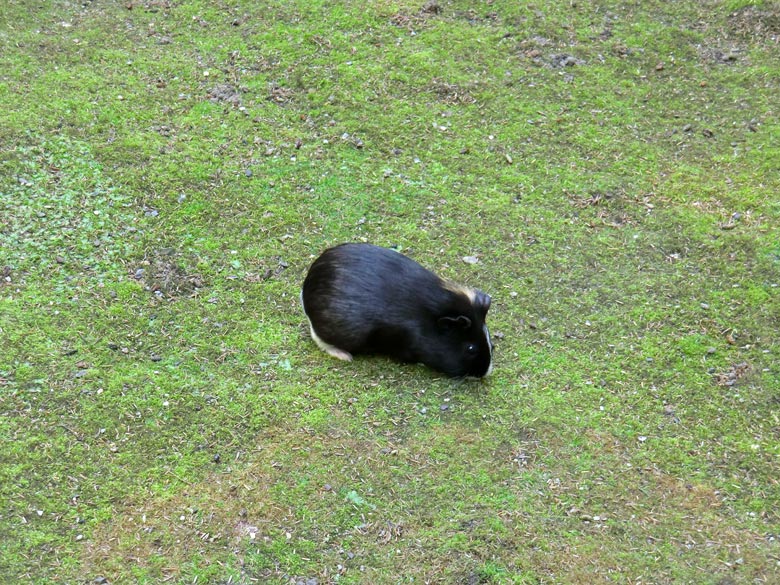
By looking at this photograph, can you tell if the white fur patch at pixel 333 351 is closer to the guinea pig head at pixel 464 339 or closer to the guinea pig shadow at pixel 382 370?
the guinea pig shadow at pixel 382 370

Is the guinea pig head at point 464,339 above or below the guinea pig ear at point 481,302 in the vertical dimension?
below

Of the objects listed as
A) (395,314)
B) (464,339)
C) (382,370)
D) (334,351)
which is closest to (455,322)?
(464,339)

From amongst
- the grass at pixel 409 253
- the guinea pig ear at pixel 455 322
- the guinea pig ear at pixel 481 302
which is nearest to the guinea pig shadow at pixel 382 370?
the grass at pixel 409 253

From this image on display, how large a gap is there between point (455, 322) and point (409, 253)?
1.12 m

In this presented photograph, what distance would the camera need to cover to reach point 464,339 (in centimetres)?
522

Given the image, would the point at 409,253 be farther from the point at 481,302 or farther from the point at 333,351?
the point at 333,351

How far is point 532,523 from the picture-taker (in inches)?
171

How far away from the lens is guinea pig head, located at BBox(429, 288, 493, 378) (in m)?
5.17

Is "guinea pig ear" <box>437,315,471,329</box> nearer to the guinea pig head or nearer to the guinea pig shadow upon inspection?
the guinea pig head

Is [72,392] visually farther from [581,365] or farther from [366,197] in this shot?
[581,365]

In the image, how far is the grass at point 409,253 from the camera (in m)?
4.27

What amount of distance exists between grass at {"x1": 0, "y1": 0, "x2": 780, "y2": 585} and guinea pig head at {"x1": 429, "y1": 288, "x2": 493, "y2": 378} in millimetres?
148

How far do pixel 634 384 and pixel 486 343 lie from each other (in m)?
1.09

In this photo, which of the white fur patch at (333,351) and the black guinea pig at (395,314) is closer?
the black guinea pig at (395,314)
